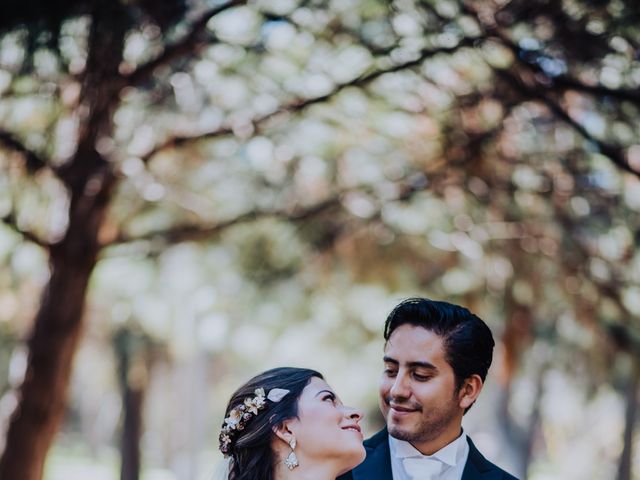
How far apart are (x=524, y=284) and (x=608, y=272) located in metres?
0.75

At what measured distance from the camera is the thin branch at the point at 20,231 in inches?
277

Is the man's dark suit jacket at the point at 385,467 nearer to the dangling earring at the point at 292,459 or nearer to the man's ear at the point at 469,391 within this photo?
→ the man's ear at the point at 469,391

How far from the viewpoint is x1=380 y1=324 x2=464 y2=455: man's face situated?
3484 mm

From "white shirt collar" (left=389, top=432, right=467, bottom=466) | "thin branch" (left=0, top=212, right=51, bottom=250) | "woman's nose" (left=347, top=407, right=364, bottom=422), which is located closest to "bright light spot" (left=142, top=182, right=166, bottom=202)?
"thin branch" (left=0, top=212, right=51, bottom=250)

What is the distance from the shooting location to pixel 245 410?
361 centimetres

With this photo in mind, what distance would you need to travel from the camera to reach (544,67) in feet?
20.2

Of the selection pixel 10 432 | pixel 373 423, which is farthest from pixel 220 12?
pixel 373 423

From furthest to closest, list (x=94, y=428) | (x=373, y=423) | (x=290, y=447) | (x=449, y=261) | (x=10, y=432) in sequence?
(x=94, y=428)
(x=373, y=423)
(x=449, y=261)
(x=10, y=432)
(x=290, y=447)

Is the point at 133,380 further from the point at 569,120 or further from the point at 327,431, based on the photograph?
the point at 327,431

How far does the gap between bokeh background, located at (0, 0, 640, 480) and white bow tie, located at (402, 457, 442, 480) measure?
2819 millimetres

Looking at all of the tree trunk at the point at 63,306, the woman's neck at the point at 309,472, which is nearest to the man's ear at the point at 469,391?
the woman's neck at the point at 309,472

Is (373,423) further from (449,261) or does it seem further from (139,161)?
(139,161)

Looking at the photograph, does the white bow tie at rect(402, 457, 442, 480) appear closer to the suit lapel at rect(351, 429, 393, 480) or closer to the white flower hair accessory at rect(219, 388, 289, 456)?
the suit lapel at rect(351, 429, 393, 480)

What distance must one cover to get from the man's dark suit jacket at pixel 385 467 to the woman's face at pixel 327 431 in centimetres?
21
